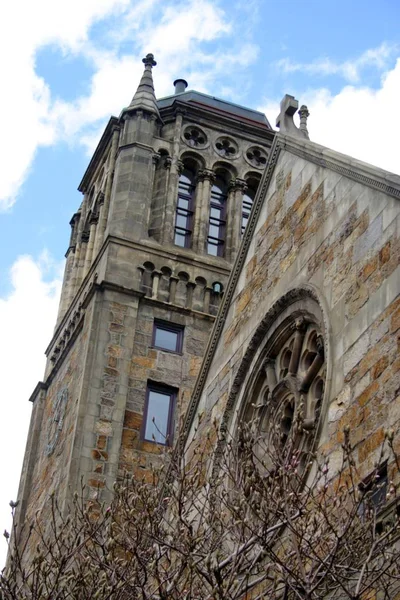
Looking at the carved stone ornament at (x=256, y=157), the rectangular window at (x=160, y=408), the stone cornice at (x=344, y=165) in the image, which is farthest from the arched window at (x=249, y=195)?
the stone cornice at (x=344, y=165)

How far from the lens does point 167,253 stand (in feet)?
86.2

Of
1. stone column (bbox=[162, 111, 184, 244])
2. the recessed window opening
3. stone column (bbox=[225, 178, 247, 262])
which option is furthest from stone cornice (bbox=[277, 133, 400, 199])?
stone column (bbox=[225, 178, 247, 262])

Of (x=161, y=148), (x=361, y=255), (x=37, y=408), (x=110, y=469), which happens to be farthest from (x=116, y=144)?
(x=361, y=255)

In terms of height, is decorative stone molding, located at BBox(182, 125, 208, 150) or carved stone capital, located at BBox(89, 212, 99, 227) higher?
decorative stone molding, located at BBox(182, 125, 208, 150)

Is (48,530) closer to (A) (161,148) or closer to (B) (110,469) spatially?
(B) (110,469)

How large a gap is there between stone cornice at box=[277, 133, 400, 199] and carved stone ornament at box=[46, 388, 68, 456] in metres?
10.3

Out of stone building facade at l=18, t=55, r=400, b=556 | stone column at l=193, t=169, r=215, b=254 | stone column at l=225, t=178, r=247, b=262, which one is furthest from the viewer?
stone column at l=225, t=178, r=247, b=262

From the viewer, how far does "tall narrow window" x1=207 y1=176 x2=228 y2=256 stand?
2833cm

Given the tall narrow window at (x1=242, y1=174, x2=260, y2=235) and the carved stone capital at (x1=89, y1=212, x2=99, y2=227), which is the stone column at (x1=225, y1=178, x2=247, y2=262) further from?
the carved stone capital at (x1=89, y1=212, x2=99, y2=227)

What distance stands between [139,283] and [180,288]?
1075 mm

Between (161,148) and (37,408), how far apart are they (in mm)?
7528

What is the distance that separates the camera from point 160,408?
23.9m

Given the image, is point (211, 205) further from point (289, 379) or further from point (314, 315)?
point (314, 315)

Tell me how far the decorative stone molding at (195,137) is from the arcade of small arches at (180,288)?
531cm
